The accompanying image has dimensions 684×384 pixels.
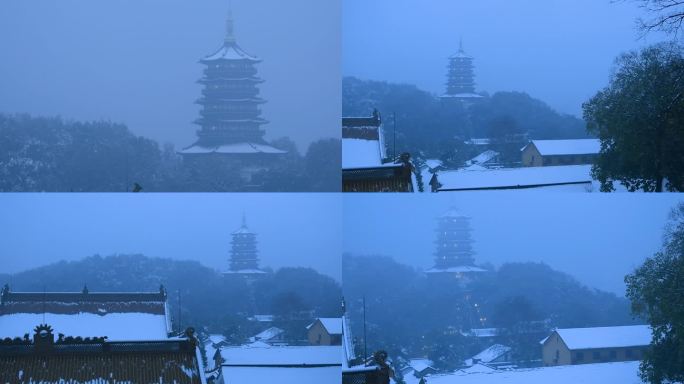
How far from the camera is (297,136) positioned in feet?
18.4

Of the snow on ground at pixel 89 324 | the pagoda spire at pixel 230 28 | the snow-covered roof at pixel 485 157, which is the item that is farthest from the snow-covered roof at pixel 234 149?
the snow-covered roof at pixel 485 157

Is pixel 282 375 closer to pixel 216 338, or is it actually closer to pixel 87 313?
pixel 216 338

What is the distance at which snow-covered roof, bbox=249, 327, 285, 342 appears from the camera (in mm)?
5617

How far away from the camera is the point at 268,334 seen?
18.5 ft

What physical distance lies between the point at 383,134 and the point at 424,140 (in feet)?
0.56

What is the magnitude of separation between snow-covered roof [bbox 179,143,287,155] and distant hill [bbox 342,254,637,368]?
0.56m

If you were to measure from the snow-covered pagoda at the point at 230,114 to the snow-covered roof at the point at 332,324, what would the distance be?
0.71 m

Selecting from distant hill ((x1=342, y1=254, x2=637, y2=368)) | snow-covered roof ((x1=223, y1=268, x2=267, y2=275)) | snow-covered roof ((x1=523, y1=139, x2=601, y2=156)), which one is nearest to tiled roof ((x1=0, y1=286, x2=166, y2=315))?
snow-covered roof ((x1=223, y1=268, x2=267, y2=275))

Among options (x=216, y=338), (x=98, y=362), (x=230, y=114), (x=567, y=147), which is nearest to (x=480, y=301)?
(x=567, y=147)

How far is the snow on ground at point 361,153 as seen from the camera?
5523 mm

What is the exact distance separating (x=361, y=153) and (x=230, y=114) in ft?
1.85

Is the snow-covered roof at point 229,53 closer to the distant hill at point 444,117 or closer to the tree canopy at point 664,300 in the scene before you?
the distant hill at point 444,117

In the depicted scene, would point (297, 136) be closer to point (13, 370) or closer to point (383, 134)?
point (383, 134)

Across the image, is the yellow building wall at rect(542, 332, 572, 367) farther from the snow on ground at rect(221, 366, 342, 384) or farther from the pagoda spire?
the pagoda spire
